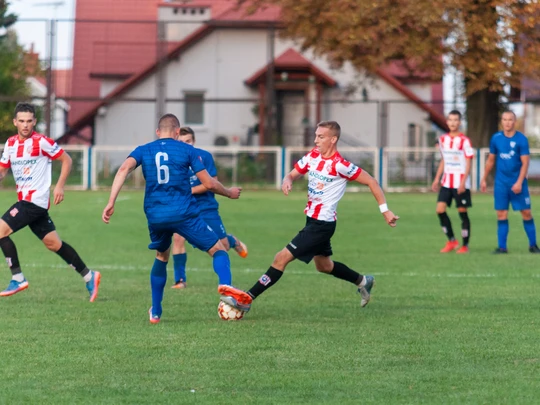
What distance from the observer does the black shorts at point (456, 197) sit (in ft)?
50.8

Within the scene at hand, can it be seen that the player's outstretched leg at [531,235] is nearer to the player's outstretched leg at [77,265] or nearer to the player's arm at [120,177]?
the player's outstretched leg at [77,265]

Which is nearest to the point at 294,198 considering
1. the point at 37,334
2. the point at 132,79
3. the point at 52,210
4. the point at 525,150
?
the point at 52,210

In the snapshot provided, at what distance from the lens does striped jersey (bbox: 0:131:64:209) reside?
33.0ft

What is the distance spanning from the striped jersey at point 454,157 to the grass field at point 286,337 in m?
1.14

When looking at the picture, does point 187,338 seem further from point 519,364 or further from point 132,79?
point 132,79

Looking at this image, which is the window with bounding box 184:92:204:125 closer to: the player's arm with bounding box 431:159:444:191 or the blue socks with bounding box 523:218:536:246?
the player's arm with bounding box 431:159:444:191

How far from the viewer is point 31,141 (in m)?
10.1

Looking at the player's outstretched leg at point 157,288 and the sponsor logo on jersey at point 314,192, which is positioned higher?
the sponsor logo on jersey at point 314,192

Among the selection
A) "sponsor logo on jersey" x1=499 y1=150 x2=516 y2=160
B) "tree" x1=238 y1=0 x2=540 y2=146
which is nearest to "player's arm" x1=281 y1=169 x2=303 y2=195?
"sponsor logo on jersey" x1=499 y1=150 x2=516 y2=160

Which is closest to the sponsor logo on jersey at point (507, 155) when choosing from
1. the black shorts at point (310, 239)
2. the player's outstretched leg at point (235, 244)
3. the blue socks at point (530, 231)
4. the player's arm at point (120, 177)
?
the blue socks at point (530, 231)

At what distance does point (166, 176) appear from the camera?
27.9 feet

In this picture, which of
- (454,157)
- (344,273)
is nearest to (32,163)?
(344,273)

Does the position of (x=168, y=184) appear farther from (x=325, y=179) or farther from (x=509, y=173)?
(x=509, y=173)

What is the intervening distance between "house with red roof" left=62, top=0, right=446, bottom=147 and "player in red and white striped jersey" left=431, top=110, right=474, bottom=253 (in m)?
25.5
